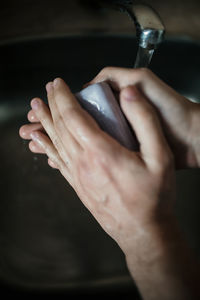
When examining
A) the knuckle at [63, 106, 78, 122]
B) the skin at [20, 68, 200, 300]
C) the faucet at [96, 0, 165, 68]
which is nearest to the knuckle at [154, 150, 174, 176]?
the skin at [20, 68, 200, 300]

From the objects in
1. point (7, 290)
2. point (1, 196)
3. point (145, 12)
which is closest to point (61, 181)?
point (1, 196)

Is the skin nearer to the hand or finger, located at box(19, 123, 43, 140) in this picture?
the hand

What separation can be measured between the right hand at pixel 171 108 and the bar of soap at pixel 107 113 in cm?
4

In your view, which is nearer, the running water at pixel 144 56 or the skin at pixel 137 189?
the skin at pixel 137 189

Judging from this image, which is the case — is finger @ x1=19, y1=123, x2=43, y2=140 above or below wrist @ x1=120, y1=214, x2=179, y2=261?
above

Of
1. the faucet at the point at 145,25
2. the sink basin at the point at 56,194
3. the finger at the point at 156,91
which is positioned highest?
the faucet at the point at 145,25

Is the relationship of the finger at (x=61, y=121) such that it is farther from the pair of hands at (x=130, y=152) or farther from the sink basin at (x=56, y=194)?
the sink basin at (x=56, y=194)

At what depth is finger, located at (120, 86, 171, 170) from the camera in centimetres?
38

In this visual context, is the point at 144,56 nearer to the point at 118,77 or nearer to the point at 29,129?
the point at 118,77

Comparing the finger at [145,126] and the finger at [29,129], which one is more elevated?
the finger at [145,126]

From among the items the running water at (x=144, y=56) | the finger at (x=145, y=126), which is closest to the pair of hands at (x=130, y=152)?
the finger at (x=145, y=126)

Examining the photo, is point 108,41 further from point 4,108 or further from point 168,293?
point 168,293

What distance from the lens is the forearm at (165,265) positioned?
381 millimetres

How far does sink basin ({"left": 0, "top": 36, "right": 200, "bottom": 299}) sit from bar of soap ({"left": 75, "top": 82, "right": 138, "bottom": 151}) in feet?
0.81
